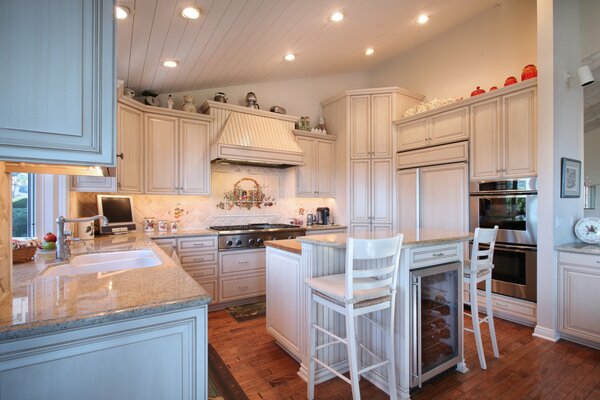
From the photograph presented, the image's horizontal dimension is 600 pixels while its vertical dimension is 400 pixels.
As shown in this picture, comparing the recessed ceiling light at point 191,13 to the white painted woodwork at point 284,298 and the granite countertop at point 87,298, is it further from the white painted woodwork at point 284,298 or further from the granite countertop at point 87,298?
the white painted woodwork at point 284,298

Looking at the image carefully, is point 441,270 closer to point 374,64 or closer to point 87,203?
point 87,203

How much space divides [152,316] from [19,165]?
1060 millimetres

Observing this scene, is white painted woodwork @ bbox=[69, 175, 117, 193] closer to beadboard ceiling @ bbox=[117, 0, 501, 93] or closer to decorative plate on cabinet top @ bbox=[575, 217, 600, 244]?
beadboard ceiling @ bbox=[117, 0, 501, 93]

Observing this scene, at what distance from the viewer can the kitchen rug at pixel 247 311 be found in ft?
10.8

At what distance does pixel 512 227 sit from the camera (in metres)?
3.08

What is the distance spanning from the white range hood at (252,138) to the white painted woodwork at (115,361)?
2.79 m

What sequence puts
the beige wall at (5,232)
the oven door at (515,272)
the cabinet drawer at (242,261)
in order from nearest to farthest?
the beige wall at (5,232)
the oven door at (515,272)
the cabinet drawer at (242,261)

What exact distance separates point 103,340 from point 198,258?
8.31ft

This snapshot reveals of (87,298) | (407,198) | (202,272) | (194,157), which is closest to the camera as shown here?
(87,298)

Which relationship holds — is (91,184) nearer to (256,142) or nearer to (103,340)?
(256,142)

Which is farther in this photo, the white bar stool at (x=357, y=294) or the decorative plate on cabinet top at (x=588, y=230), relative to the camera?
the decorative plate on cabinet top at (x=588, y=230)

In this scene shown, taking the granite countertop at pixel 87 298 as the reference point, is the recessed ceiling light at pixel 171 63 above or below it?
above

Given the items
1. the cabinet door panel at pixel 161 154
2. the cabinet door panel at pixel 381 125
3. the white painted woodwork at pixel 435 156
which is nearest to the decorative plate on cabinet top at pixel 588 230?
the white painted woodwork at pixel 435 156

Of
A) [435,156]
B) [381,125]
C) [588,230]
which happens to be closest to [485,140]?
[435,156]
